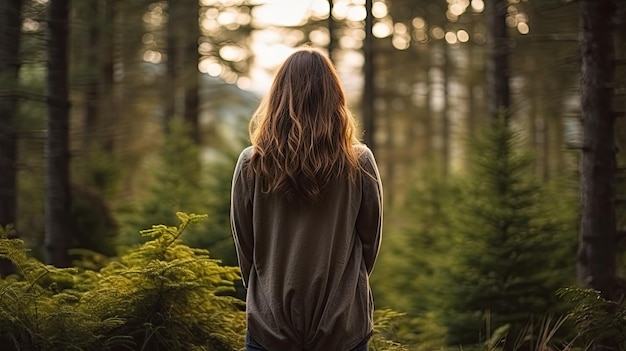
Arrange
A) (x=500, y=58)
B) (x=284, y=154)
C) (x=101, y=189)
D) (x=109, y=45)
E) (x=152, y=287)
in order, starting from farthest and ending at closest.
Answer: (x=109, y=45) < (x=101, y=189) < (x=500, y=58) < (x=152, y=287) < (x=284, y=154)

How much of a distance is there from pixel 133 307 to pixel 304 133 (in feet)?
6.74

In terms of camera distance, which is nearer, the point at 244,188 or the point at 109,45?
the point at 244,188

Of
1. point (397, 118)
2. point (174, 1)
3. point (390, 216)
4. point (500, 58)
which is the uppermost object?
point (174, 1)

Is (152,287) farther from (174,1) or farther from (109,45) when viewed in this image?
(109,45)

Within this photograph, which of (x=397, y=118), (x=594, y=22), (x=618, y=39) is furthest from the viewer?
(x=397, y=118)

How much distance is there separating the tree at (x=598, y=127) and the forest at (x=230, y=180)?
16mm

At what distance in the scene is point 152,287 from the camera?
17.4 feet

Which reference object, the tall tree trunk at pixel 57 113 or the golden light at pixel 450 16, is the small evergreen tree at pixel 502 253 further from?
the golden light at pixel 450 16

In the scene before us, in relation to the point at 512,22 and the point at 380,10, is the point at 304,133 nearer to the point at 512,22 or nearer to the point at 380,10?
the point at 512,22

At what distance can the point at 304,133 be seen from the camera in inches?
151

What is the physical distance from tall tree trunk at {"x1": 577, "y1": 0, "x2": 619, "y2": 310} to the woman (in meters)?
3.73

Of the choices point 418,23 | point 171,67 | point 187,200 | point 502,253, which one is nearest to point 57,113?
point 187,200

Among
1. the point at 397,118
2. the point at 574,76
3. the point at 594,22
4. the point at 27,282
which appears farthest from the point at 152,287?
the point at 397,118

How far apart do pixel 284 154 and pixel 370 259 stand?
638 mm
